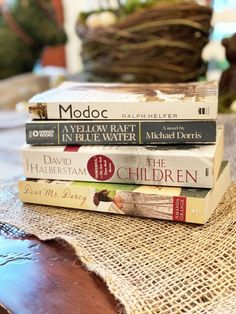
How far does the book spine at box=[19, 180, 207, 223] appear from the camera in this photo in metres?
0.53

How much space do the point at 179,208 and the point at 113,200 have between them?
0.26 feet

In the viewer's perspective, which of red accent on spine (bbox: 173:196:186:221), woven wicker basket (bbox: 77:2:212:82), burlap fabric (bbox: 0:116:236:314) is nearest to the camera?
burlap fabric (bbox: 0:116:236:314)

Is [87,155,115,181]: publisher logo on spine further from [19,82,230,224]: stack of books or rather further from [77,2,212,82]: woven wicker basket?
[77,2,212,82]: woven wicker basket

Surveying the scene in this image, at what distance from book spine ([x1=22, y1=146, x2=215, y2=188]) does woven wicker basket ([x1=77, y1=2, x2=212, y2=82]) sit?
1.56 ft

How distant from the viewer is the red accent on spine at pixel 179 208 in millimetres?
526

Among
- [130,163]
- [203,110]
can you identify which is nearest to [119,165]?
[130,163]

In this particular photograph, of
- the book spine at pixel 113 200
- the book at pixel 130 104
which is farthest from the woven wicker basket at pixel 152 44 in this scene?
the book spine at pixel 113 200

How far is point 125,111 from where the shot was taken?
56 cm

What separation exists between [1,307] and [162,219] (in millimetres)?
214

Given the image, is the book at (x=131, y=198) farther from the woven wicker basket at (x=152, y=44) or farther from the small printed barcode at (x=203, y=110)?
the woven wicker basket at (x=152, y=44)

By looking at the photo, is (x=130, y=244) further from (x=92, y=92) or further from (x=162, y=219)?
(x=92, y=92)

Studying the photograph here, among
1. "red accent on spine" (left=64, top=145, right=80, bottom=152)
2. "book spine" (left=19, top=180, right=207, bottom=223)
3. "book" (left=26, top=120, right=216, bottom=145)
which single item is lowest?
"book spine" (left=19, top=180, right=207, bottom=223)

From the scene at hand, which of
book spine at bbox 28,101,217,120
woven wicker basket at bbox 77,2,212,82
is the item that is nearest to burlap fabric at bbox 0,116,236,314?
book spine at bbox 28,101,217,120

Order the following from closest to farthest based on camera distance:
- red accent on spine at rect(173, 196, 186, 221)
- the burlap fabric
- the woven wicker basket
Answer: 1. the burlap fabric
2. red accent on spine at rect(173, 196, 186, 221)
3. the woven wicker basket
